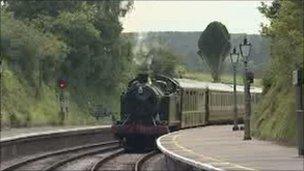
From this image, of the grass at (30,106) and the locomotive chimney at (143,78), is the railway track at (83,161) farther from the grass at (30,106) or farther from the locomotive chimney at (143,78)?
the grass at (30,106)

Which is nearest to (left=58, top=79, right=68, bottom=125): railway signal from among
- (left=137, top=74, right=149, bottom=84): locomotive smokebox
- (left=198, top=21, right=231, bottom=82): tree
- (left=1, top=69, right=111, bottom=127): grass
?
(left=1, top=69, right=111, bottom=127): grass

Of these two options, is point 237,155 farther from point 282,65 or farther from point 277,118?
point 277,118

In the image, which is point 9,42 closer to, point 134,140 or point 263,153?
point 134,140

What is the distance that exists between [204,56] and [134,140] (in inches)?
3320

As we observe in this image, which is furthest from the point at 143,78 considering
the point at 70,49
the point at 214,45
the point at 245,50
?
the point at 214,45

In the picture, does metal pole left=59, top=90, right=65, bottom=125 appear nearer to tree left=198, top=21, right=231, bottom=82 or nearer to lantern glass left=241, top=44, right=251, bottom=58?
lantern glass left=241, top=44, right=251, bottom=58

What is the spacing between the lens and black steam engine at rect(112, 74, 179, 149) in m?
33.3

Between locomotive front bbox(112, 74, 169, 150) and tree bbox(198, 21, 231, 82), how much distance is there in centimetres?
7660

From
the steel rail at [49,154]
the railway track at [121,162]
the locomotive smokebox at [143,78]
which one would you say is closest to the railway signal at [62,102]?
the steel rail at [49,154]

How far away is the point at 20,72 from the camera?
55.7 meters

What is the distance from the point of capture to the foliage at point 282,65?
833 inches

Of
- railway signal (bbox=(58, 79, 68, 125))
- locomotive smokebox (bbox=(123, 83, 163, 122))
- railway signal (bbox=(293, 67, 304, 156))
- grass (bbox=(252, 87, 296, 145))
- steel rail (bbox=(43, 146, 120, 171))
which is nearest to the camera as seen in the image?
railway signal (bbox=(293, 67, 304, 156))

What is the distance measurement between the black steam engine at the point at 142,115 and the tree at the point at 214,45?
7651 centimetres

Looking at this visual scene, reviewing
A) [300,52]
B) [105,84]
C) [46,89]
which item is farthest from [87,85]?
[300,52]
